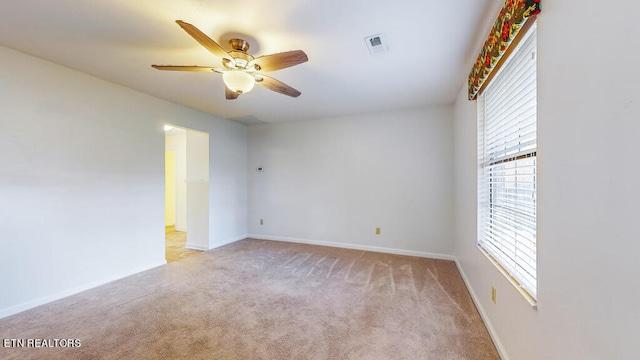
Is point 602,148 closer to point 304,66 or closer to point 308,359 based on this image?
point 308,359

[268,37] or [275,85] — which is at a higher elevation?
[268,37]

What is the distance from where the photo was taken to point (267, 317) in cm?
215

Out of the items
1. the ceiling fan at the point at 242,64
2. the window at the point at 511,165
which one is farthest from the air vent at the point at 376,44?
the window at the point at 511,165

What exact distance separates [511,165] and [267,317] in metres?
2.24

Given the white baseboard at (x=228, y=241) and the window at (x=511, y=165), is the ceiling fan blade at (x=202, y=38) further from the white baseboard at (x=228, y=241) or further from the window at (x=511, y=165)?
the white baseboard at (x=228, y=241)

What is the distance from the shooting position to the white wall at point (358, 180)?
147 inches

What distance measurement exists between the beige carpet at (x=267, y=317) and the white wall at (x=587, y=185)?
0.79m

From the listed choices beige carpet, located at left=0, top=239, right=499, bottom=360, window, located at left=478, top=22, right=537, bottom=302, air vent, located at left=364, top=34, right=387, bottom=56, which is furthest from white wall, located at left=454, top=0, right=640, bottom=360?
air vent, located at left=364, top=34, right=387, bottom=56

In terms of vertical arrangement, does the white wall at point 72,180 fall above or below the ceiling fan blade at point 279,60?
below

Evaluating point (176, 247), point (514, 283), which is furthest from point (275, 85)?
point (176, 247)

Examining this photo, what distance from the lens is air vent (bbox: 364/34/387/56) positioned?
1.93 meters

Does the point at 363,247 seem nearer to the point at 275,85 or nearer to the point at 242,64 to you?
the point at 275,85

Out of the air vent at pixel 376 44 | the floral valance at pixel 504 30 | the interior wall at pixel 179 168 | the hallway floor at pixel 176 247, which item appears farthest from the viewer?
the interior wall at pixel 179 168

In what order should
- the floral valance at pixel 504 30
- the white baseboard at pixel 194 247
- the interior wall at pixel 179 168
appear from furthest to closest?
the interior wall at pixel 179 168, the white baseboard at pixel 194 247, the floral valance at pixel 504 30
